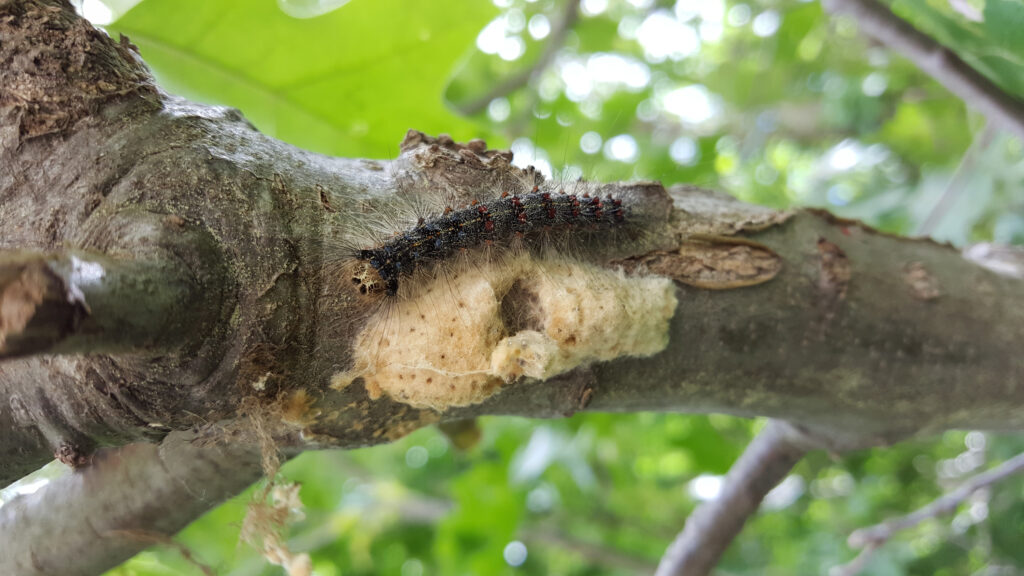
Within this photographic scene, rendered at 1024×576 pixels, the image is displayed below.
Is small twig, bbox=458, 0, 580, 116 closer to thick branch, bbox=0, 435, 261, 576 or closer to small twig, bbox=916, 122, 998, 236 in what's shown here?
small twig, bbox=916, 122, 998, 236

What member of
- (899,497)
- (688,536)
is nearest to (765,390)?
(688,536)

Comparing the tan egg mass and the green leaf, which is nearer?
the tan egg mass

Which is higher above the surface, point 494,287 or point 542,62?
point 542,62

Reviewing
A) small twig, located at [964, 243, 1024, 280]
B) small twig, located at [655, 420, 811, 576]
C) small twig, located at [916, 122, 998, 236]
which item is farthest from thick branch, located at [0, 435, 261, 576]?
small twig, located at [916, 122, 998, 236]

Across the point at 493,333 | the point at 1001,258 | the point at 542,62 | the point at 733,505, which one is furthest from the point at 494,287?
the point at 542,62

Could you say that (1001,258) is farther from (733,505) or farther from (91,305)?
(91,305)

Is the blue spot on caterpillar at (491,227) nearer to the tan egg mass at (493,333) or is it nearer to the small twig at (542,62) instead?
the tan egg mass at (493,333)
